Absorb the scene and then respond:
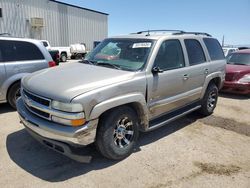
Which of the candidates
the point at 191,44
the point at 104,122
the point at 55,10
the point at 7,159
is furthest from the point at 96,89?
the point at 55,10

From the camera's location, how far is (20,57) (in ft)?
18.3

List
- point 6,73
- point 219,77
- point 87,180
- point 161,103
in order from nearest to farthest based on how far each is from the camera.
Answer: point 87,180 < point 161,103 < point 6,73 < point 219,77

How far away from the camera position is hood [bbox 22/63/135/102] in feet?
9.56

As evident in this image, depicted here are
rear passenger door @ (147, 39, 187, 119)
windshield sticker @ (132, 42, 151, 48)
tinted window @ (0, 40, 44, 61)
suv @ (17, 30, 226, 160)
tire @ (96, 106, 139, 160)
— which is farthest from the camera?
tinted window @ (0, 40, 44, 61)

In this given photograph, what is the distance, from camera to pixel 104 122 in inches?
124

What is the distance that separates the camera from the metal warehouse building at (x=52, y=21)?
21281 mm

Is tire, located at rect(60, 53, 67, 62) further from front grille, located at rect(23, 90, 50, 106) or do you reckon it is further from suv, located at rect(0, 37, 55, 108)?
front grille, located at rect(23, 90, 50, 106)

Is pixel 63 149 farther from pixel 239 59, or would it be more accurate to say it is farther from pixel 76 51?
pixel 76 51

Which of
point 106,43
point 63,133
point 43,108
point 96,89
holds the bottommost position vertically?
point 63,133

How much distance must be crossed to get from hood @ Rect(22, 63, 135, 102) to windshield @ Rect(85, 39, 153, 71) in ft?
0.78

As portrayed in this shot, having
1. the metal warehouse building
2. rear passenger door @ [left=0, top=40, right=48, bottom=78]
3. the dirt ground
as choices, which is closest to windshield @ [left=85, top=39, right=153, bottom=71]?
the dirt ground

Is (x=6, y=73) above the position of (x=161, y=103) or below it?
above

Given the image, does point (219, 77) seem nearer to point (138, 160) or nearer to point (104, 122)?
point (138, 160)

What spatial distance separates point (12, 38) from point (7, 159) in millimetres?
3298
